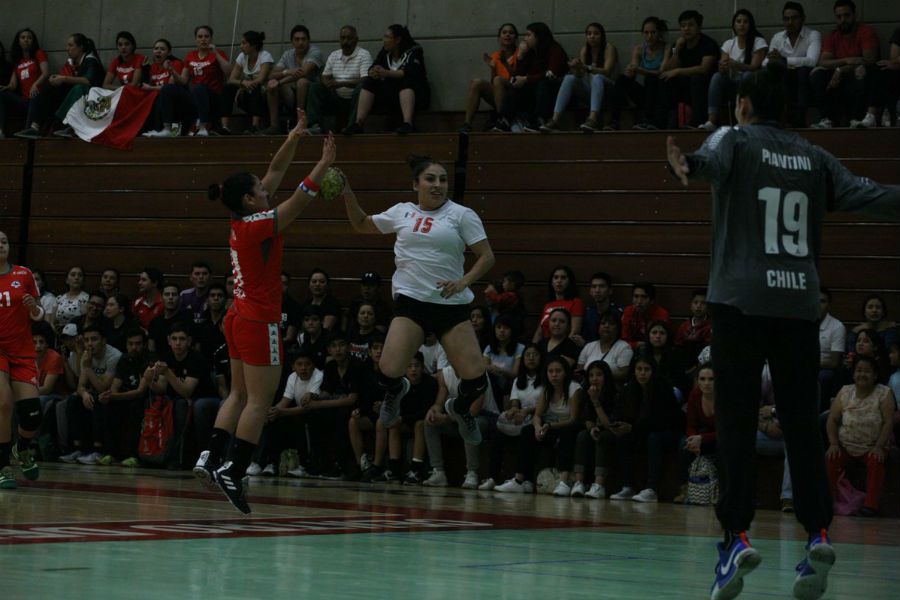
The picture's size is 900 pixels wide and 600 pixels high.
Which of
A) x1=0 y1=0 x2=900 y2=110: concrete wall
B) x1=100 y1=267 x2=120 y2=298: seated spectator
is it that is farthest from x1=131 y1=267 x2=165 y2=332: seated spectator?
x1=0 y1=0 x2=900 y2=110: concrete wall

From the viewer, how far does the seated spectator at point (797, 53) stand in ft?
48.6

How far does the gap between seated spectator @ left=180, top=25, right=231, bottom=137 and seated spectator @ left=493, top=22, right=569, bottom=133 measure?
4288 millimetres

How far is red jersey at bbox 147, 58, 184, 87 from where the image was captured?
18438 millimetres

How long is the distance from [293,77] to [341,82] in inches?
28.4

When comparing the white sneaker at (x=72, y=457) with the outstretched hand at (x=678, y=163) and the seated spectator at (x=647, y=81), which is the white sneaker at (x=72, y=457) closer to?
the seated spectator at (x=647, y=81)

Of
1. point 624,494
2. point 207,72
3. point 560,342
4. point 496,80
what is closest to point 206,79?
point 207,72

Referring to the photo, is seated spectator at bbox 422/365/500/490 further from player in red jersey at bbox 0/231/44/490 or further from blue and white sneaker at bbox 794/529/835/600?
blue and white sneaker at bbox 794/529/835/600

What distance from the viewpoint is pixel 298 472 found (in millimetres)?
14484

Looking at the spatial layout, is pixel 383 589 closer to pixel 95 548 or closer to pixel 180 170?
pixel 95 548

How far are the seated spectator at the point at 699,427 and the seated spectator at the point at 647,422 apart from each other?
23 cm

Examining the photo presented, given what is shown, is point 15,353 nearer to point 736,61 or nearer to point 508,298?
point 508,298

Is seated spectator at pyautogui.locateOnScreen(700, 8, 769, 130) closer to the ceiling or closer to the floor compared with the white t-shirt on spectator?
closer to the ceiling

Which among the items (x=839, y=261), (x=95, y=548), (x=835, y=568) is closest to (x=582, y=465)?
(x=839, y=261)

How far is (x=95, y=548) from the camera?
5816mm
